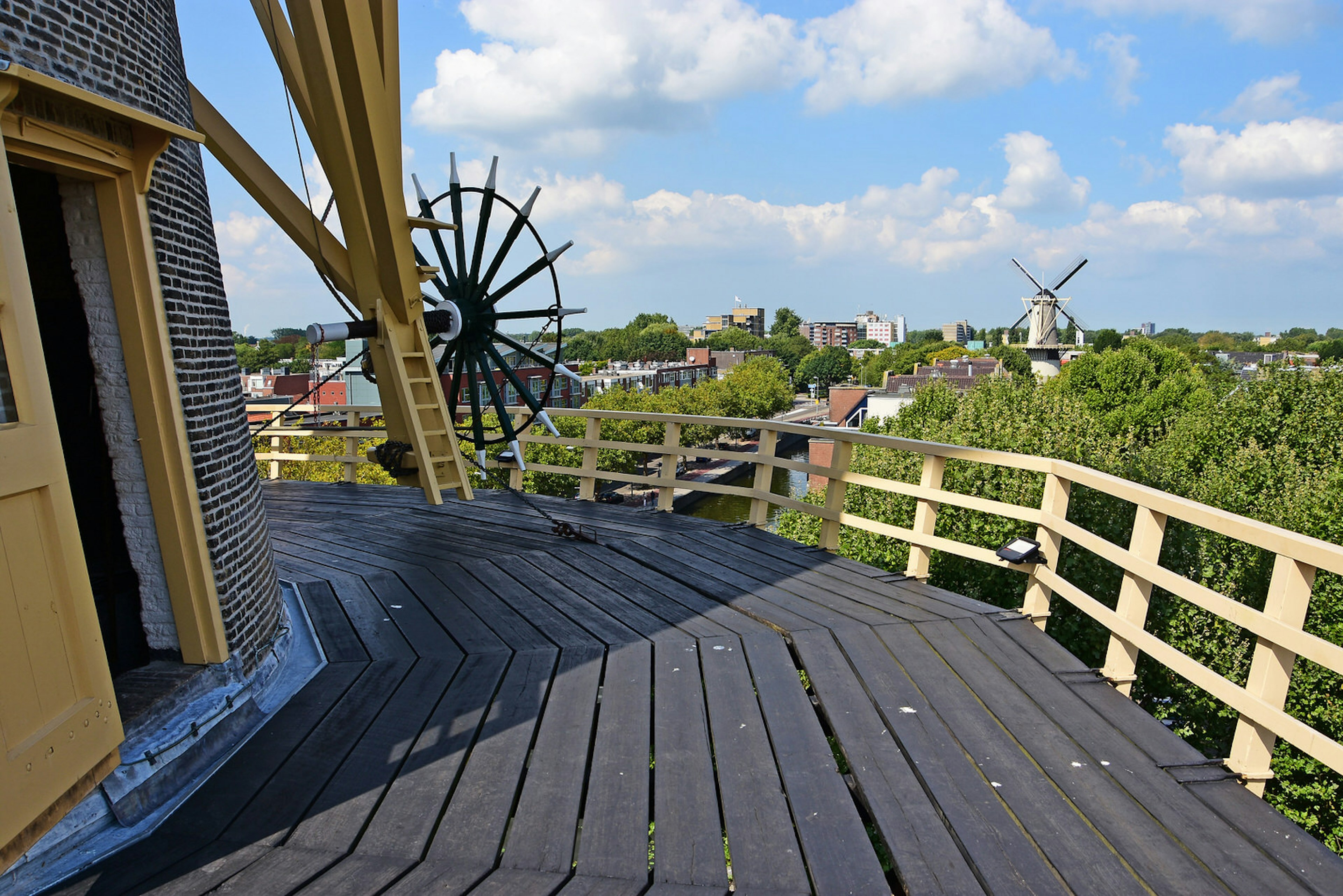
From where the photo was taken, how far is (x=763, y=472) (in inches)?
278

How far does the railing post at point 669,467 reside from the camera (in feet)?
24.5

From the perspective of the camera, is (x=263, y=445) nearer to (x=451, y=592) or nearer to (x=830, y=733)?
(x=451, y=592)

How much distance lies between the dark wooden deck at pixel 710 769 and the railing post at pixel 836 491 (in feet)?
3.08

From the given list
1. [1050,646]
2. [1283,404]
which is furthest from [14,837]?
[1283,404]

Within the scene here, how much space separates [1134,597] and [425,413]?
5.61m

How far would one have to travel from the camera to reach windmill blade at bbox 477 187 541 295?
812 centimetres

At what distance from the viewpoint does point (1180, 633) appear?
1530cm

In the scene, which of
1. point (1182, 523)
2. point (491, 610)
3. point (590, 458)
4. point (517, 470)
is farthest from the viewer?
point (1182, 523)

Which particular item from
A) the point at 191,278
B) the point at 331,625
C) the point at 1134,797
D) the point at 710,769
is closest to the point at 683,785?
the point at 710,769

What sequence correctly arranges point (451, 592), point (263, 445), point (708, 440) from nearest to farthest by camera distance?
1. point (451, 592)
2. point (263, 445)
3. point (708, 440)

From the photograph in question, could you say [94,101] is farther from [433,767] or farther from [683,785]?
[683,785]

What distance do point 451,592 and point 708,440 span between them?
89635 millimetres

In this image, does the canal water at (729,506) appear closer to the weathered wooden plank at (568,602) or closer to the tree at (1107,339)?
the weathered wooden plank at (568,602)

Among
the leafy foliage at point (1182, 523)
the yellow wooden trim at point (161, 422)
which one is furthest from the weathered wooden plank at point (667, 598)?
the leafy foliage at point (1182, 523)
